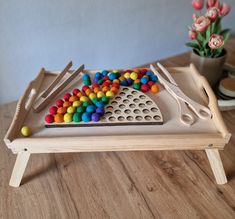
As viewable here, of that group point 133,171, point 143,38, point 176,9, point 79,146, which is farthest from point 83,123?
point 176,9

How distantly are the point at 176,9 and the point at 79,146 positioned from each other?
33.7 inches

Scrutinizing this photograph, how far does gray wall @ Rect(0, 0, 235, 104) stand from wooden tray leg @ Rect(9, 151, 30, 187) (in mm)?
499

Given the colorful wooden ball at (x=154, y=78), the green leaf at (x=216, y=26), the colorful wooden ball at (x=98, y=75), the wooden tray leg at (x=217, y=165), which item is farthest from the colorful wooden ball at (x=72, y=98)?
the green leaf at (x=216, y=26)

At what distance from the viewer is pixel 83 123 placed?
0.54m

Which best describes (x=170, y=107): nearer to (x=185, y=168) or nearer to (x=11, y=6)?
(x=185, y=168)

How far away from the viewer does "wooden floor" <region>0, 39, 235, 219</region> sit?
Result: 51 cm

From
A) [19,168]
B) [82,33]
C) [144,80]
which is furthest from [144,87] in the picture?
[82,33]

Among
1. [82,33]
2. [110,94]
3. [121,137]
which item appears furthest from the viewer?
[82,33]

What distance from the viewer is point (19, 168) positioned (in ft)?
1.76

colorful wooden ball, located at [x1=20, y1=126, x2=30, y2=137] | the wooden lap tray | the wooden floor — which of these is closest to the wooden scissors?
the wooden lap tray

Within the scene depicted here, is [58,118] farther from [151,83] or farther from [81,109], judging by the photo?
[151,83]

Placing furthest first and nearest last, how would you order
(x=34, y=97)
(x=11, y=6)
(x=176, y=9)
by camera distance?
(x=176, y=9)
(x=11, y=6)
(x=34, y=97)

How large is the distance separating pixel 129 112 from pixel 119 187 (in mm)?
164

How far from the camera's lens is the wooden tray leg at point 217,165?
0.54 metres
